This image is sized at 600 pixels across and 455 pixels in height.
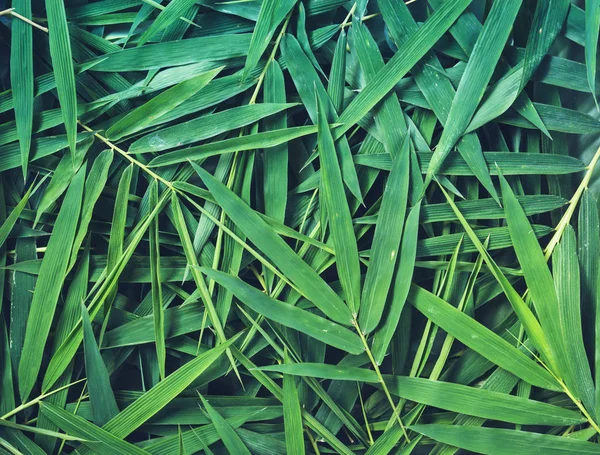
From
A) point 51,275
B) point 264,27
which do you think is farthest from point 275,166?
point 51,275

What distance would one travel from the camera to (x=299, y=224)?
0.56m

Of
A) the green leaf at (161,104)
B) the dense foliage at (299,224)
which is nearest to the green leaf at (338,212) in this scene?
the dense foliage at (299,224)

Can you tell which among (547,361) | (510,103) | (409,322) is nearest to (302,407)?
(409,322)

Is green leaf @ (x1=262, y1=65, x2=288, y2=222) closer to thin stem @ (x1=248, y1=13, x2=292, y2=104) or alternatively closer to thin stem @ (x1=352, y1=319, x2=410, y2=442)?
thin stem @ (x1=248, y1=13, x2=292, y2=104)

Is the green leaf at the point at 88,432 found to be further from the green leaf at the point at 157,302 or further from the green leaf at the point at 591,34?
the green leaf at the point at 591,34

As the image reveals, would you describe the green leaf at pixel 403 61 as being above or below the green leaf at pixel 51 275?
above

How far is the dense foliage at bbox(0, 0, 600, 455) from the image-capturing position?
20.3 inches

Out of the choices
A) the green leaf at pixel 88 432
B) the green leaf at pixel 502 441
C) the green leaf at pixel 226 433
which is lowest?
the green leaf at pixel 88 432

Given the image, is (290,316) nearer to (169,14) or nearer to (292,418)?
(292,418)

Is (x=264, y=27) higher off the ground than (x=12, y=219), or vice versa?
(x=264, y=27)

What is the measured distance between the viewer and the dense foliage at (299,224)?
52 cm

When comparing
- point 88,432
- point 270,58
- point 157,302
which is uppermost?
point 270,58

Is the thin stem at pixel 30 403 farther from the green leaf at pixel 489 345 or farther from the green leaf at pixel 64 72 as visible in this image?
the green leaf at pixel 489 345

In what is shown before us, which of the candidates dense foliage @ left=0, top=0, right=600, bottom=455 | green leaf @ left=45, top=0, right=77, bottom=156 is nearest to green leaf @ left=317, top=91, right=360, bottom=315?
dense foliage @ left=0, top=0, right=600, bottom=455
